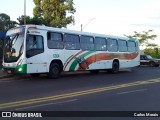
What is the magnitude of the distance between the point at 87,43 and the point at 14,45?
628 cm

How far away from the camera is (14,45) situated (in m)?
18.3

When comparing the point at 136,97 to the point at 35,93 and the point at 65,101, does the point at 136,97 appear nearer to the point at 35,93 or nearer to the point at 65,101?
the point at 65,101

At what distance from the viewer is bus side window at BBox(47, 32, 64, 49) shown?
63.2 ft

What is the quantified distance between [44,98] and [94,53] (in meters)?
12.2

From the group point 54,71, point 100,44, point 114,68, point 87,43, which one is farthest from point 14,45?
point 114,68

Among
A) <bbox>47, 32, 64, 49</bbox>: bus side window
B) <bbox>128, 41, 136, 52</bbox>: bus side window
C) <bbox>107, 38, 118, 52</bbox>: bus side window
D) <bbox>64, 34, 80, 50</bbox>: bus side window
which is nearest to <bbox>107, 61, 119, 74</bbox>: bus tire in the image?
<bbox>107, 38, 118, 52</bbox>: bus side window

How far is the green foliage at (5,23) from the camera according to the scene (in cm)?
4153

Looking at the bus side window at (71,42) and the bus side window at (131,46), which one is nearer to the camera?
the bus side window at (71,42)

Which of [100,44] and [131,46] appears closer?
[100,44]

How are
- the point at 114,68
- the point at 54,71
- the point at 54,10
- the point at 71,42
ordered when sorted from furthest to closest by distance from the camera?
1. the point at 54,10
2. the point at 114,68
3. the point at 71,42
4. the point at 54,71

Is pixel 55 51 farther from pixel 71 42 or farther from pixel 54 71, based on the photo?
pixel 71 42

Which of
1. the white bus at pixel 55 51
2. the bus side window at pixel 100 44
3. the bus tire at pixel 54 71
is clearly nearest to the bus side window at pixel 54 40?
the white bus at pixel 55 51

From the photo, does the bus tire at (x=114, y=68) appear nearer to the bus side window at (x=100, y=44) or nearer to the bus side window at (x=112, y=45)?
the bus side window at (x=112, y=45)

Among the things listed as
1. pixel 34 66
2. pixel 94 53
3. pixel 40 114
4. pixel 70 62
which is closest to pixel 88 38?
pixel 94 53
